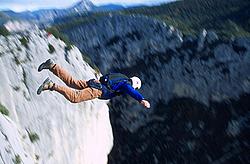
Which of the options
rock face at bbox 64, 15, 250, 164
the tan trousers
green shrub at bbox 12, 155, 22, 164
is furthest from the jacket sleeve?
rock face at bbox 64, 15, 250, 164

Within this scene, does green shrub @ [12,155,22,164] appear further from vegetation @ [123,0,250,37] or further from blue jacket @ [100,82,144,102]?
vegetation @ [123,0,250,37]

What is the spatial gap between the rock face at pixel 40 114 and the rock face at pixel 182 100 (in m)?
11.7

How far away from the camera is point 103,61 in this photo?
7156 centimetres

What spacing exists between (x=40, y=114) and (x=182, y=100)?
30.3 meters

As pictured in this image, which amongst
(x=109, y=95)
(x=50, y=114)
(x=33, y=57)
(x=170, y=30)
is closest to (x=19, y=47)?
(x=33, y=57)

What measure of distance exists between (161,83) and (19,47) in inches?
1249

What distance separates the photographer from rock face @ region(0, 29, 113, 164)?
2808 cm

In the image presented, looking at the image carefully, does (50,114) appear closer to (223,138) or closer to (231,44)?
(223,138)

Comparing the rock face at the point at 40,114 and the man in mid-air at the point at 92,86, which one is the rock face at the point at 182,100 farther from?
the man in mid-air at the point at 92,86

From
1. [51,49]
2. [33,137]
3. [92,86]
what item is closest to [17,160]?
[92,86]

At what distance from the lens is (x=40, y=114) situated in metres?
32.0

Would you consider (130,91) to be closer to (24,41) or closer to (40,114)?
(40,114)

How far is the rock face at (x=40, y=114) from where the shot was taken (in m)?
28.1

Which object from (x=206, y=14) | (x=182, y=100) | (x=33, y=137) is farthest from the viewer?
(x=206, y=14)
